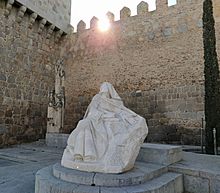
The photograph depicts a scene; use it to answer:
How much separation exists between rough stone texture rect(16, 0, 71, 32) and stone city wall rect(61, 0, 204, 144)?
4.04 ft

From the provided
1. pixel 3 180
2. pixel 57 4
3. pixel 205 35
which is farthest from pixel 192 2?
pixel 3 180

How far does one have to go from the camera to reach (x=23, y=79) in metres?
8.71

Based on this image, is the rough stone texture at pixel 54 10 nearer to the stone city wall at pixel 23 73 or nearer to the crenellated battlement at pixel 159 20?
the stone city wall at pixel 23 73

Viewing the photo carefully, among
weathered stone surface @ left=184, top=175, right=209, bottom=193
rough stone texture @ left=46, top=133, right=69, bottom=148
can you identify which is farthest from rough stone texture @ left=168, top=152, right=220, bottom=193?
rough stone texture @ left=46, top=133, right=69, bottom=148

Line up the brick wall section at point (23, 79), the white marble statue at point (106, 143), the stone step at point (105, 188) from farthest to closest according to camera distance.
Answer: the brick wall section at point (23, 79) < the white marble statue at point (106, 143) < the stone step at point (105, 188)

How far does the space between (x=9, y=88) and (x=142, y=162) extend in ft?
20.5

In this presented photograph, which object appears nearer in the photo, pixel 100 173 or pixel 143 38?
pixel 100 173

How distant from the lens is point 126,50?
941 cm

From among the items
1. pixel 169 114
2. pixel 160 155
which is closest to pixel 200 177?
pixel 160 155

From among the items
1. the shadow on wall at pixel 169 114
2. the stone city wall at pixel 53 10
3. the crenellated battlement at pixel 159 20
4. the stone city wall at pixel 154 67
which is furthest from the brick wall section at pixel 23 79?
the shadow on wall at pixel 169 114

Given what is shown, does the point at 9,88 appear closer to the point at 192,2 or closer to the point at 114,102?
the point at 114,102

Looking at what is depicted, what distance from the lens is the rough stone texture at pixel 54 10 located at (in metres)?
8.92

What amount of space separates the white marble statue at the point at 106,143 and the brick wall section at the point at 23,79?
5718mm

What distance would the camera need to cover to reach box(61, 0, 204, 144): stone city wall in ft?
25.8
